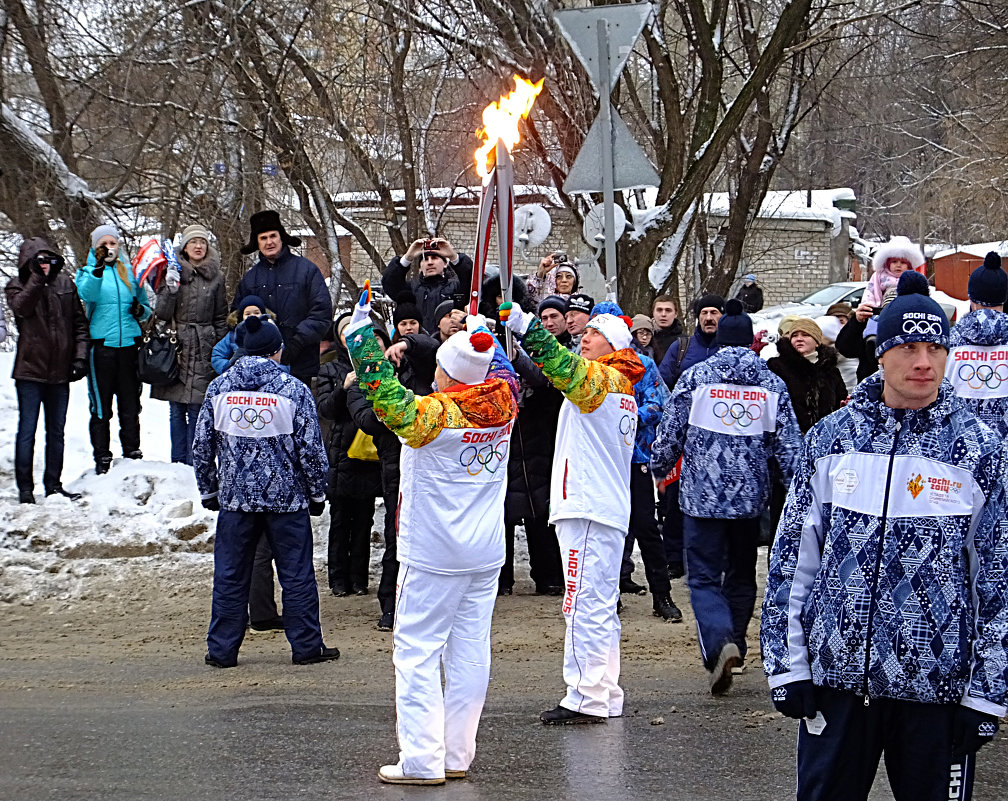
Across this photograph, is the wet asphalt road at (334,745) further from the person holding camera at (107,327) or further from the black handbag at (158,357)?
the person holding camera at (107,327)

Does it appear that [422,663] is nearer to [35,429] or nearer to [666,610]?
[666,610]

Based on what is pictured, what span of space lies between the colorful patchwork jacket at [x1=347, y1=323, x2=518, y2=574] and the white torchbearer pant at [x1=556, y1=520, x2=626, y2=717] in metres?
0.96

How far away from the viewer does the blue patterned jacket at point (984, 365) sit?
7691 millimetres

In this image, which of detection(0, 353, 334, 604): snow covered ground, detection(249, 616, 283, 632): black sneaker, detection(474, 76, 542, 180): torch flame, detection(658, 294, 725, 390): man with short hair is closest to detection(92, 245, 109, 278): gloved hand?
detection(0, 353, 334, 604): snow covered ground

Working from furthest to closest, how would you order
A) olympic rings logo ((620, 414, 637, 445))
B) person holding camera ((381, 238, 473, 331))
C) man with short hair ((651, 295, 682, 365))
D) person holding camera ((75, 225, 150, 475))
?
man with short hair ((651, 295, 682, 365)) < person holding camera ((75, 225, 150, 475)) < person holding camera ((381, 238, 473, 331)) < olympic rings logo ((620, 414, 637, 445))

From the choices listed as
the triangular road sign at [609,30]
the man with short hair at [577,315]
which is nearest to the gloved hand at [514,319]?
the man with short hair at [577,315]

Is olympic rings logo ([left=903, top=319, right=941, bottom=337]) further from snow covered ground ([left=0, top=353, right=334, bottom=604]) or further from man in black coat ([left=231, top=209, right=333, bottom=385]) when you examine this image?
snow covered ground ([left=0, top=353, right=334, bottom=604])

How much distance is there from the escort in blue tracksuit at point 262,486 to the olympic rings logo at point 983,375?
3.83m

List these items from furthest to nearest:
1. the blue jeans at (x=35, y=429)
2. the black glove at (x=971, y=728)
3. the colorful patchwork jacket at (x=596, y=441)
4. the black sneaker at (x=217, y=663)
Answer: the blue jeans at (x=35, y=429)
the black sneaker at (x=217, y=663)
the colorful patchwork jacket at (x=596, y=441)
the black glove at (x=971, y=728)

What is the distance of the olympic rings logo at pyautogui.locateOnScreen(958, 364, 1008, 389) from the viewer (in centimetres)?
771

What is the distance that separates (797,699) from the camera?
384cm

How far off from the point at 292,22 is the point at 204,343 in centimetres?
420

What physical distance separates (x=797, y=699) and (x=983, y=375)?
4479mm

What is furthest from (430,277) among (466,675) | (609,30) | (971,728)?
(971,728)
